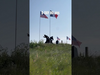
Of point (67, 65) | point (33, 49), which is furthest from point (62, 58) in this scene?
point (33, 49)

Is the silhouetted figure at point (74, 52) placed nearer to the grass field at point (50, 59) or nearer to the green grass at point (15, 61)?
the grass field at point (50, 59)

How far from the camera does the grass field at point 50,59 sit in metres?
3.25

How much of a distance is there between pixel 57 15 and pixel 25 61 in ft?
4.53

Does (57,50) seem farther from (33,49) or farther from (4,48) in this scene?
(4,48)

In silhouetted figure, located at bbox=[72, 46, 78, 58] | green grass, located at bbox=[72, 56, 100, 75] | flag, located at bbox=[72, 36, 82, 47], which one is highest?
flag, located at bbox=[72, 36, 82, 47]

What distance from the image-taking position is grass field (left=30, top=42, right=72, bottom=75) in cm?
325

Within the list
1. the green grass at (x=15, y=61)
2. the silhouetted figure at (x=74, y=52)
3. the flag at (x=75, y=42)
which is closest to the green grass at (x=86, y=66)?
the silhouetted figure at (x=74, y=52)

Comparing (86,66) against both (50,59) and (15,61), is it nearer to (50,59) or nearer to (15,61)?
(50,59)

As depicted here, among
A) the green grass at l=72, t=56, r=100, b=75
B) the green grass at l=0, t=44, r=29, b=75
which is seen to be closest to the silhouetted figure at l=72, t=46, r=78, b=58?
the green grass at l=72, t=56, r=100, b=75

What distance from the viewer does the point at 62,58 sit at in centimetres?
354

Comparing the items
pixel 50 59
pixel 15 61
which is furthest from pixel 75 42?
pixel 15 61

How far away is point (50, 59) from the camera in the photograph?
3.49 meters

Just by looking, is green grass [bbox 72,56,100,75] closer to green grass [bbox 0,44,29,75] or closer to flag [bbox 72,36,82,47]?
flag [bbox 72,36,82,47]

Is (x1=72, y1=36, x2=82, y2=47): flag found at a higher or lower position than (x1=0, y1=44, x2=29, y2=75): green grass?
higher
